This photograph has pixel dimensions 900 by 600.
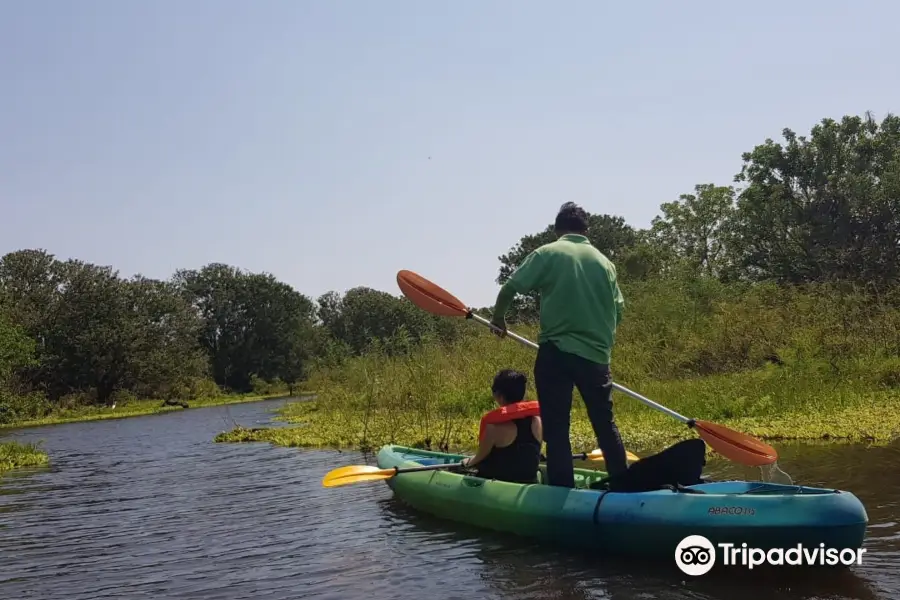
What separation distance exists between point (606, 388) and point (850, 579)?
1871 millimetres

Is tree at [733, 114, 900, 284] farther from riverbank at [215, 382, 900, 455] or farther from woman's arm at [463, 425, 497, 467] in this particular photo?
woman's arm at [463, 425, 497, 467]

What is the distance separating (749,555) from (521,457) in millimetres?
2134

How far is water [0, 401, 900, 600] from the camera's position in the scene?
4688 mm

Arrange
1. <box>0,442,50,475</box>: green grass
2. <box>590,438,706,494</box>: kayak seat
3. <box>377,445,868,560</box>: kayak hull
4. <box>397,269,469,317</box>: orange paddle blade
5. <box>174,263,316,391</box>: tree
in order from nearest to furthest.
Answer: <box>377,445,868,560</box>: kayak hull < <box>590,438,706,494</box>: kayak seat < <box>397,269,469,317</box>: orange paddle blade < <box>0,442,50,475</box>: green grass < <box>174,263,316,391</box>: tree

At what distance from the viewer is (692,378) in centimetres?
1459

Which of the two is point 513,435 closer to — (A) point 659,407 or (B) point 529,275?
(A) point 659,407

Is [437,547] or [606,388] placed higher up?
[606,388]

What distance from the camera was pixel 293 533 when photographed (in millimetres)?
6895

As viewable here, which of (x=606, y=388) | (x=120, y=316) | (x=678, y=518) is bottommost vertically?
(x=678, y=518)

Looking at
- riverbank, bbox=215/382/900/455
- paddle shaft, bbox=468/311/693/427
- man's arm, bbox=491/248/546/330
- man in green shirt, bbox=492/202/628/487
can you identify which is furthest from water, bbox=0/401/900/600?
man's arm, bbox=491/248/546/330

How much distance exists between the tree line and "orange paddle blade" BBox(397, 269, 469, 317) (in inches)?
291

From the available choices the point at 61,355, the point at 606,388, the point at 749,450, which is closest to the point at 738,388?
the point at 749,450

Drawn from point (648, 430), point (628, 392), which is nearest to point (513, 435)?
point (628, 392)

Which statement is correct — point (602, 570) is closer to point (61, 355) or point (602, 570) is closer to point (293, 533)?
point (293, 533)
